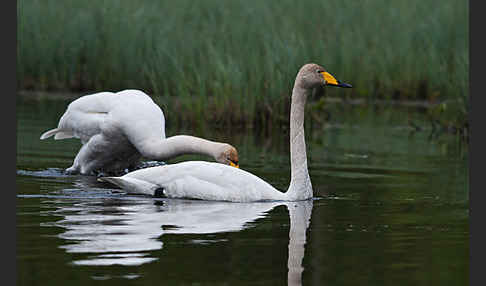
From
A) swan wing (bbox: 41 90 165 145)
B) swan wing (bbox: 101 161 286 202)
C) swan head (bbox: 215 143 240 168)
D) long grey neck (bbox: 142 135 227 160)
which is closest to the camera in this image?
swan wing (bbox: 101 161 286 202)

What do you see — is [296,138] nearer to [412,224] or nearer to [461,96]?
[412,224]

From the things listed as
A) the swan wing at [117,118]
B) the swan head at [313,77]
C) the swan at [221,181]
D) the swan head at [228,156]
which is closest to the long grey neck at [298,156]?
the swan at [221,181]

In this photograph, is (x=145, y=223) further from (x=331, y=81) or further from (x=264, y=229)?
(x=331, y=81)

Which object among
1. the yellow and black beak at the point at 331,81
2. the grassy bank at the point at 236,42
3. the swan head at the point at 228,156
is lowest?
the swan head at the point at 228,156

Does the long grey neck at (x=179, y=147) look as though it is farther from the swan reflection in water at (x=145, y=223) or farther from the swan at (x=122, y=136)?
the swan reflection in water at (x=145, y=223)

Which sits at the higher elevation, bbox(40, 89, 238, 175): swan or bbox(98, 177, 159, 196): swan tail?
bbox(40, 89, 238, 175): swan

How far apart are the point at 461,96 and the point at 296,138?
784 cm

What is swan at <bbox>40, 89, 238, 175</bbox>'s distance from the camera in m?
11.5

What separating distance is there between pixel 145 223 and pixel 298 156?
2362 mm

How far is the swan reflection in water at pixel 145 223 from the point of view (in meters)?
7.20

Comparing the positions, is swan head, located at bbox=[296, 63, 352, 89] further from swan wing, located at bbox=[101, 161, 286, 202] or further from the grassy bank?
the grassy bank

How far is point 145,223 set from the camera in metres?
8.55

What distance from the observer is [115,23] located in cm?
2236

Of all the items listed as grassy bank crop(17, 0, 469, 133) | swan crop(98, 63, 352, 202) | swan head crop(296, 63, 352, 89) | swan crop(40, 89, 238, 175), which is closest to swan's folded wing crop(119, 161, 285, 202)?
swan crop(98, 63, 352, 202)
